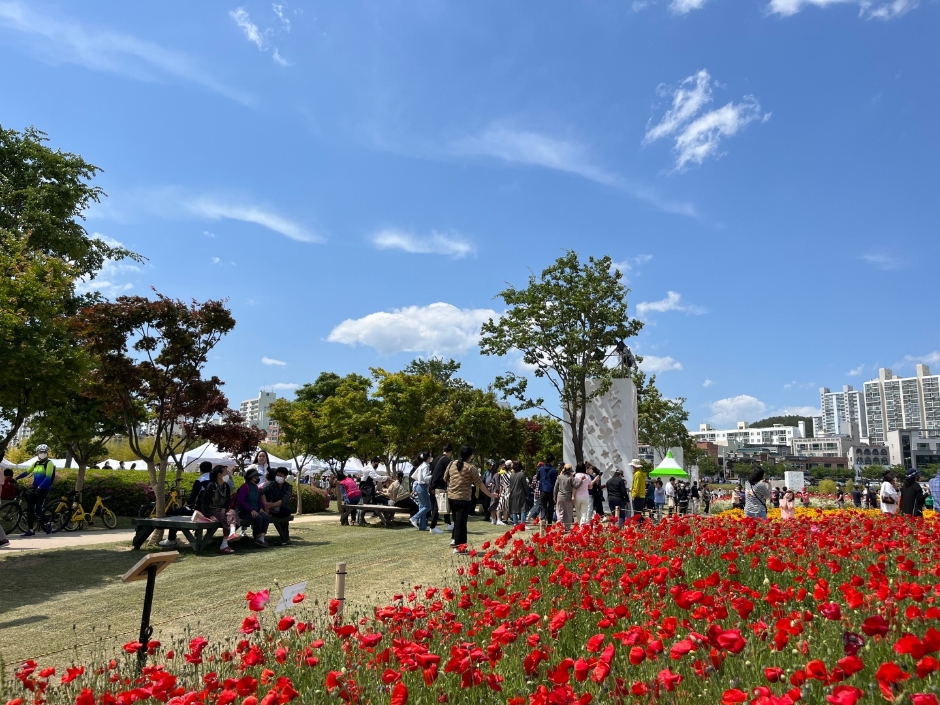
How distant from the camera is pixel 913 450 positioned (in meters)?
134

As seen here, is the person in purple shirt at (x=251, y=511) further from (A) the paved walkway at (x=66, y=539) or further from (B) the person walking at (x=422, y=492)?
(B) the person walking at (x=422, y=492)

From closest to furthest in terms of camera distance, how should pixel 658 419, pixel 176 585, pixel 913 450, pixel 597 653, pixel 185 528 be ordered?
pixel 597 653 < pixel 176 585 < pixel 185 528 < pixel 658 419 < pixel 913 450

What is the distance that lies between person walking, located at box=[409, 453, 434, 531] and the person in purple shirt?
3429 millimetres

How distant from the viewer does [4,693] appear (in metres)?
3.81

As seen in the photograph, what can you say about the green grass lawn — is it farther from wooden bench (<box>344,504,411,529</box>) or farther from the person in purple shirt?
wooden bench (<box>344,504,411,529</box>)

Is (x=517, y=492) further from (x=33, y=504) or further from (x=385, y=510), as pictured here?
(x=33, y=504)

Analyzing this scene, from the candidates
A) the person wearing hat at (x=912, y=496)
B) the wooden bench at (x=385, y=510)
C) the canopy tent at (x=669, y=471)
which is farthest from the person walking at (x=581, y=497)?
the canopy tent at (x=669, y=471)

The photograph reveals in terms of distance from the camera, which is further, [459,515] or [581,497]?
[581,497]

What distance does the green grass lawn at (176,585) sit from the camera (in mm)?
5848

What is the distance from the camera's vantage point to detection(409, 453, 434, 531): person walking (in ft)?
46.1

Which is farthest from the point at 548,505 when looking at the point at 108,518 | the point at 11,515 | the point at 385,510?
the point at 11,515

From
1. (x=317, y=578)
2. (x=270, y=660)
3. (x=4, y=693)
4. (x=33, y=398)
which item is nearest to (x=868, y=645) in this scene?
(x=270, y=660)

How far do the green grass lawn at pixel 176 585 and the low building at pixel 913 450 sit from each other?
144 metres

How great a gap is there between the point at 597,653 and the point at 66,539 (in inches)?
523
